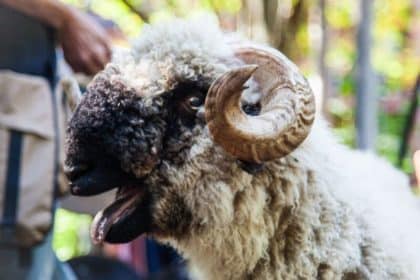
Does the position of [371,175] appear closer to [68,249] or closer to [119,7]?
[119,7]

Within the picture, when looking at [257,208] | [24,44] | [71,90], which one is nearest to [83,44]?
[24,44]

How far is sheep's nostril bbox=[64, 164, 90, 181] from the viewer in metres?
2.57

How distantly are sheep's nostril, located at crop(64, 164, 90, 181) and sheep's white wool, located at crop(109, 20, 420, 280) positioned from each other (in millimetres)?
217

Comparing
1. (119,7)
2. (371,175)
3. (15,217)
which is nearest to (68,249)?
(119,7)

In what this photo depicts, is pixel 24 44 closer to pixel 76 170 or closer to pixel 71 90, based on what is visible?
pixel 71 90

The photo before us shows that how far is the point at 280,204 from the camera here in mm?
2674

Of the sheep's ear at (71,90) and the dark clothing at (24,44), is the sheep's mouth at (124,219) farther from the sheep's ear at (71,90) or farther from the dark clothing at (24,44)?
the dark clothing at (24,44)

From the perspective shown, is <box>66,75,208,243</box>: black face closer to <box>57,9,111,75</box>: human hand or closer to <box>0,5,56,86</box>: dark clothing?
<box>57,9,111,75</box>: human hand

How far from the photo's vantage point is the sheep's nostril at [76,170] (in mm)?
2574

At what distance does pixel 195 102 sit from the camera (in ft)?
8.65

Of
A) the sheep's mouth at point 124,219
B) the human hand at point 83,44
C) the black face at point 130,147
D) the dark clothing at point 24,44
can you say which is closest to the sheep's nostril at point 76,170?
the black face at point 130,147

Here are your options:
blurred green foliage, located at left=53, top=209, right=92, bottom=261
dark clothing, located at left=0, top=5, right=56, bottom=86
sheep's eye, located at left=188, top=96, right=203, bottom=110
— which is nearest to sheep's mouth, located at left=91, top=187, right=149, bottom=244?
sheep's eye, located at left=188, top=96, right=203, bottom=110

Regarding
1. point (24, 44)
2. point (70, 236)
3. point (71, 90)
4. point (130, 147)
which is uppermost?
point (130, 147)

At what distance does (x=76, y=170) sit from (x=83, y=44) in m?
1.58
